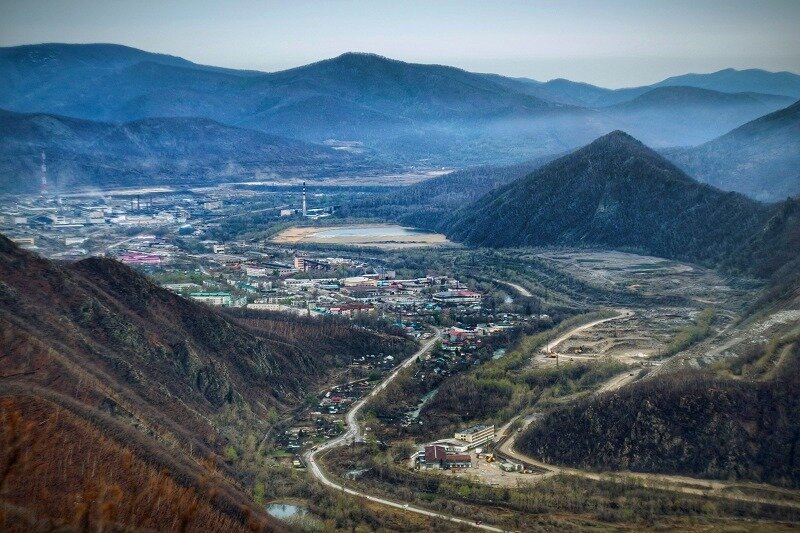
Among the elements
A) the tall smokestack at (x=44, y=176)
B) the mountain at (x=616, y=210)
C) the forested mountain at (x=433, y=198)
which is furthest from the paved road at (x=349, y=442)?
the tall smokestack at (x=44, y=176)

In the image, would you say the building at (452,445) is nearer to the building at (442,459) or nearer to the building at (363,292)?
Answer: the building at (442,459)

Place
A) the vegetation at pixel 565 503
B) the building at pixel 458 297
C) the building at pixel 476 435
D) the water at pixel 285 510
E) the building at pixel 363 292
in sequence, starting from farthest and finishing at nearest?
1. the building at pixel 363 292
2. the building at pixel 458 297
3. the building at pixel 476 435
4. the water at pixel 285 510
5. the vegetation at pixel 565 503

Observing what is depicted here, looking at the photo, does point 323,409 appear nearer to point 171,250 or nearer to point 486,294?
point 486,294

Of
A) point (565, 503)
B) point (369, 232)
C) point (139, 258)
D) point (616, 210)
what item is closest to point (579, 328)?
point (565, 503)

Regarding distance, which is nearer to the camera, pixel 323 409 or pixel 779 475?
pixel 779 475

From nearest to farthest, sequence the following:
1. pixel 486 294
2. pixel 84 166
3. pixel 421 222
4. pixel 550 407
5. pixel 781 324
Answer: pixel 550 407 < pixel 781 324 < pixel 486 294 < pixel 421 222 < pixel 84 166

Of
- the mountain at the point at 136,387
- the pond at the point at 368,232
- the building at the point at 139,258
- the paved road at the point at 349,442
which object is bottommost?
the pond at the point at 368,232

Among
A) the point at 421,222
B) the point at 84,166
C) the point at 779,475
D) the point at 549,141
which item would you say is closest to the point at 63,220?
the point at 421,222

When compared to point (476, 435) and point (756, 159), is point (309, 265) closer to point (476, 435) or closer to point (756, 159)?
point (476, 435)
